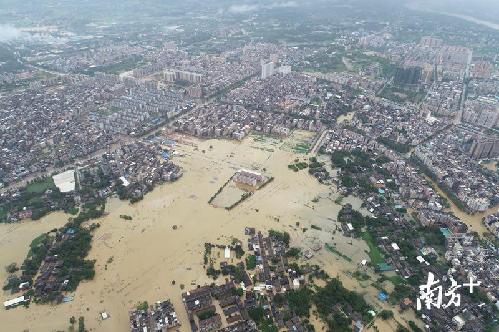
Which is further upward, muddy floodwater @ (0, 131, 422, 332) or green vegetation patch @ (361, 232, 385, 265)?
green vegetation patch @ (361, 232, 385, 265)

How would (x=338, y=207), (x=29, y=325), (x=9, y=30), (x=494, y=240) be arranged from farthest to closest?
(x=9, y=30) < (x=338, y=207) < (x=494, y=240) < (x=29, y=325)

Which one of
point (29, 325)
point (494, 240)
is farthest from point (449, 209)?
point (29, 325)

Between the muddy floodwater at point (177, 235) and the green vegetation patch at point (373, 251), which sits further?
the green vegetation patch at point (373, 251)

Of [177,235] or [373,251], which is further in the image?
[177,235]

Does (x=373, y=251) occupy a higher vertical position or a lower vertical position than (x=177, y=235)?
higher

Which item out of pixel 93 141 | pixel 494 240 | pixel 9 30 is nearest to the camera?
pixel 494 240

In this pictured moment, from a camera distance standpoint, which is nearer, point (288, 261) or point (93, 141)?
point (288, 261)

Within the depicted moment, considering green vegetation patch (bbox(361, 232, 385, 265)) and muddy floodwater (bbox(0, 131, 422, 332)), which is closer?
muddy floodwater (bbox(0, 131, 422, 332))

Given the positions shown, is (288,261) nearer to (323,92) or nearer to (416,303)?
(416,303)
